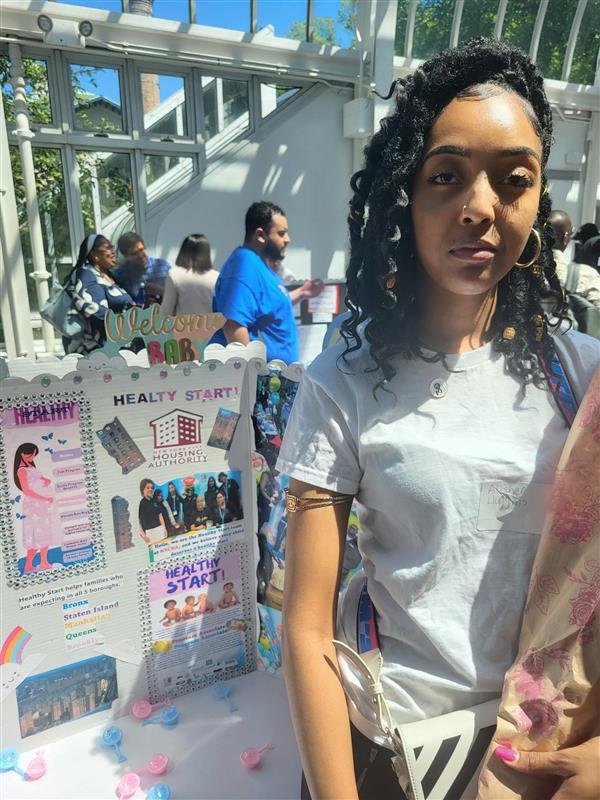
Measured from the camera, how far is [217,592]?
153 centimetres

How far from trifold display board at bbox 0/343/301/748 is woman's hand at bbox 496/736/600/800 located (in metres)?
0.89

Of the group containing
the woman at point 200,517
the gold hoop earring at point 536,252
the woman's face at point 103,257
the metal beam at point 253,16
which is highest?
the metal beam at point 253,16

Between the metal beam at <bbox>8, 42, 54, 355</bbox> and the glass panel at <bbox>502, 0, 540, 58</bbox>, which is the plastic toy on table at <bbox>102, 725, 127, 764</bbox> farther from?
the glass panel at <bbox>502, 0, 540, 58</bbox>

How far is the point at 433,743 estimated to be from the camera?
0.76 metres

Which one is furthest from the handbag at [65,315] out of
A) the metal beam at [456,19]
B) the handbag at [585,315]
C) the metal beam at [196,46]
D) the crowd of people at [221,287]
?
the metal beam at [456,19]

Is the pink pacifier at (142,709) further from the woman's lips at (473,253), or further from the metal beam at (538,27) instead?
the metal beam at (538,27)

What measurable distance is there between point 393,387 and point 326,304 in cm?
361

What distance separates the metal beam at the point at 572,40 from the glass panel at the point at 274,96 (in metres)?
4.65

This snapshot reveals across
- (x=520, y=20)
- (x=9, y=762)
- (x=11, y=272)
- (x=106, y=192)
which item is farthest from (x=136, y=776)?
(x=520, y=20)

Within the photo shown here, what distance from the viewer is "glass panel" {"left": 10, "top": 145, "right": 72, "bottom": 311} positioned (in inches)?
254

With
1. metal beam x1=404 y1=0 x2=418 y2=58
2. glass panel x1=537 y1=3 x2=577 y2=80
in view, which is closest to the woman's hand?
metal beam x1=404 y1=0 x2=418 y2=58

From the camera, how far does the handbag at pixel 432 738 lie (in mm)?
761

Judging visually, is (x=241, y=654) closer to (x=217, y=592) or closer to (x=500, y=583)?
(x=217, y=592)

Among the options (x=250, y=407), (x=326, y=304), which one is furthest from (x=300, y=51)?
(x=250, y=407)
